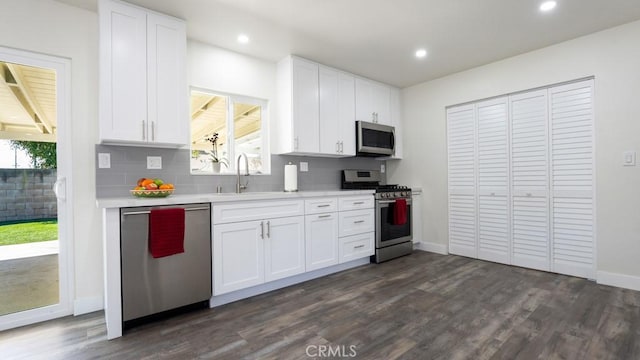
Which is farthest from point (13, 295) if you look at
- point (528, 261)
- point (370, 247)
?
point (528, 261)

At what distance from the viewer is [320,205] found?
3203 mm

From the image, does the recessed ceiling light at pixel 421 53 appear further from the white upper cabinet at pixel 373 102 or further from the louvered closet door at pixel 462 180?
the louvered closet door at pixel 462 180

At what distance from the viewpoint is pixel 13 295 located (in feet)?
7.34

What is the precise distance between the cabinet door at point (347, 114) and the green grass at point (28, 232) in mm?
2915

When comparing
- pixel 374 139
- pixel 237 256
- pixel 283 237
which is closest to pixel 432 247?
pixel 374 139

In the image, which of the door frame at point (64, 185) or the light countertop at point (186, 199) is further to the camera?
the door frame at point (64, 185)

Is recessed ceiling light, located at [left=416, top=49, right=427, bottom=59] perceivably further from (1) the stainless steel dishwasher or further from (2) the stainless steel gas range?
(1) the stainless steel dishwasher

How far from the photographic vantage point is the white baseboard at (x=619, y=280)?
2750 millimetres

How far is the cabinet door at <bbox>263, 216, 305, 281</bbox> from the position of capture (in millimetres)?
2773

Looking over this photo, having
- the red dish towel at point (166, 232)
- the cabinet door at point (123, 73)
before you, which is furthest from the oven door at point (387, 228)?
the cabinet door at point (123, 73)

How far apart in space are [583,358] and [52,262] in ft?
12.2
